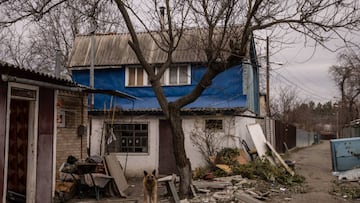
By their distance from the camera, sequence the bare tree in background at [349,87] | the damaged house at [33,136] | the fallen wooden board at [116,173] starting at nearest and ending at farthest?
the damaged house at [33,136] < the fallen wooden board at [116,173] < the bare tree in background at [349,87]

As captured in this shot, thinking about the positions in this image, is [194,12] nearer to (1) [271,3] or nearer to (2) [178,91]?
(1) [271,3]

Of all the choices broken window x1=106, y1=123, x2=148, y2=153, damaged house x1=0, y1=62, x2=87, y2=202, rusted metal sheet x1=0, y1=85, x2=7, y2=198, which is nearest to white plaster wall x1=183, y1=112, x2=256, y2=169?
broken window x1=106, y1=123, x2=148, y2=153

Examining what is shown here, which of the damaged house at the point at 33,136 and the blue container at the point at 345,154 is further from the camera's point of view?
the blue container at the point at 345,154

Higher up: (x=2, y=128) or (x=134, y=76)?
(x=134, y=76)

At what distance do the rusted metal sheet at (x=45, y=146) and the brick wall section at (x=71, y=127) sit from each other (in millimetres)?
2216

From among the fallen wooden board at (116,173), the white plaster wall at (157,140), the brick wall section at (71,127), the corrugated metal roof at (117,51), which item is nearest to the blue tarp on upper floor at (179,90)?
the corrugated metal roof at (117,51)

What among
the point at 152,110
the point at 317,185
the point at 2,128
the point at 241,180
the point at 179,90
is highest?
the point at 179,90

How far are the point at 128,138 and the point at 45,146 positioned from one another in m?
8.39

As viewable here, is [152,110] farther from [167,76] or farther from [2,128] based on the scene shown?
[2,128]

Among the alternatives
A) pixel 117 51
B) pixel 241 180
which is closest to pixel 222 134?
pixel 241 180

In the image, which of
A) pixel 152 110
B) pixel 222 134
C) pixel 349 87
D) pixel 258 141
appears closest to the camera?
pixel 222 134

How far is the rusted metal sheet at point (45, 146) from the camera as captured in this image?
991 centimetres

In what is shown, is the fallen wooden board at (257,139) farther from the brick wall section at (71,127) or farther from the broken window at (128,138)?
the brick wall section at (71,127)

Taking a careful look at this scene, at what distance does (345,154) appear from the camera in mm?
16234
